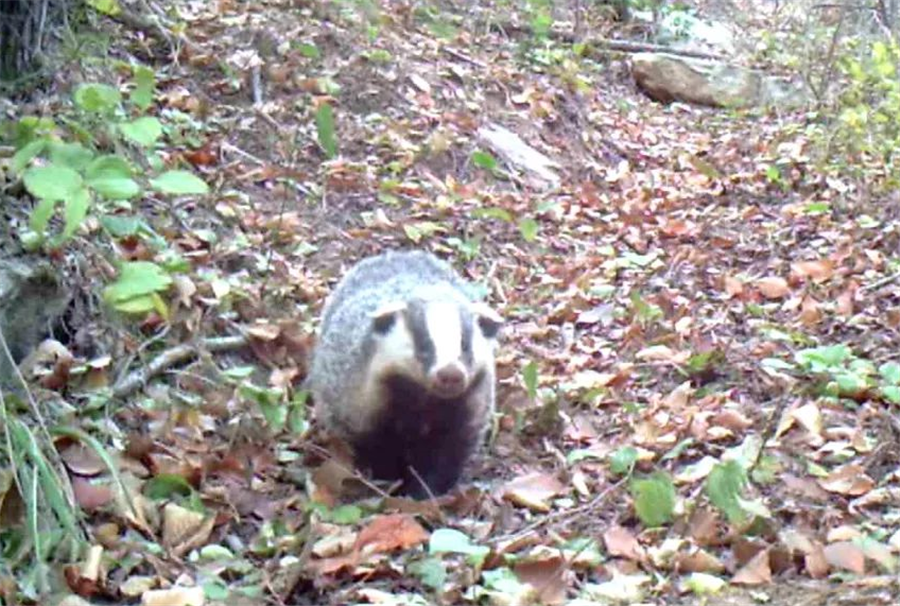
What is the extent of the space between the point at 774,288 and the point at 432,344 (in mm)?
2442

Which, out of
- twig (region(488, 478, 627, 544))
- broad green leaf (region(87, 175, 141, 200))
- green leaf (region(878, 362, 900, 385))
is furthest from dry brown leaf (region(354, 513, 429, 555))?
green leaf (region(878, 362, 900, 385))

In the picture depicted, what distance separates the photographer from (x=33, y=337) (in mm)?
4324

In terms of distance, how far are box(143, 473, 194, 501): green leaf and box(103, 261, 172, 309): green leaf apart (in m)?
0.66

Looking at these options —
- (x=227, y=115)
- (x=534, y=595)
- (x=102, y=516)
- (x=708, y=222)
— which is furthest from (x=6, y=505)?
(x=708, y=222)

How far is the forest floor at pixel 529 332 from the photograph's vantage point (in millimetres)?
3479

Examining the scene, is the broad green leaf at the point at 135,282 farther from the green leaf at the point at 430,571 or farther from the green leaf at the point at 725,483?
the green leaf at the point at 725,483

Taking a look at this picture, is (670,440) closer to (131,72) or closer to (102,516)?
(102,516)

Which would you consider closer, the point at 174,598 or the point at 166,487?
the point at 174,598

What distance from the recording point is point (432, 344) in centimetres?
421

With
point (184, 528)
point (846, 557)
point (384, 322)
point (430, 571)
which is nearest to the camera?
point (846, 557)

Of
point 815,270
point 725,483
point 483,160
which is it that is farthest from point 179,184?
point 483,160

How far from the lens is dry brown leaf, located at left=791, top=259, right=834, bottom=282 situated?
6.11 metres

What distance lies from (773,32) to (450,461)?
31.9 ft

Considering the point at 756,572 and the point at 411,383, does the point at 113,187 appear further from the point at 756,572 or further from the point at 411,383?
the point at 756,572
